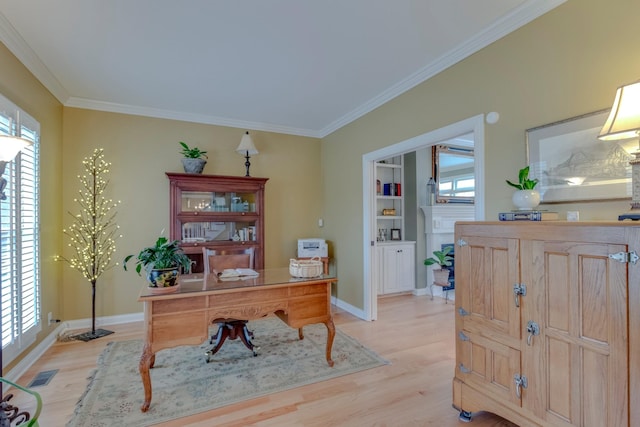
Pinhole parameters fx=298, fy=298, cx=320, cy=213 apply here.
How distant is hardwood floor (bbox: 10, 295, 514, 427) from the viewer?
1959mm

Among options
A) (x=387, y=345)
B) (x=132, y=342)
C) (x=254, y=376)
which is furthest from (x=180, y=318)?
(x=387, y=345)

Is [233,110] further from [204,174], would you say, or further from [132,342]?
[132,342]

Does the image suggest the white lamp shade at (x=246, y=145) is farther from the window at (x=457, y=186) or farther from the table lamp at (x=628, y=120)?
the table lamp at (x=628, y=120)

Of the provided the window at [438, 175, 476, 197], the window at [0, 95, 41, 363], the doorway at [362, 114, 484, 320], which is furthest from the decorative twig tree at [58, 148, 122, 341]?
the window at [438, 175, 476, 197]

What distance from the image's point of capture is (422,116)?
301 centimetres

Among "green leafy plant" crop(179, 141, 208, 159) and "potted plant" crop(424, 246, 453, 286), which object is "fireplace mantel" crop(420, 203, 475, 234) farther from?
"green leafy plant" crop(179, 141, 208, 159)

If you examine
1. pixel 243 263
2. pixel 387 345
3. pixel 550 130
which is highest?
pixel 550 130

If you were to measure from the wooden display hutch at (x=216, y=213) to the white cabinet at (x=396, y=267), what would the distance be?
1.97 meters

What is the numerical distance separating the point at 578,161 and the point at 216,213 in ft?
12.4

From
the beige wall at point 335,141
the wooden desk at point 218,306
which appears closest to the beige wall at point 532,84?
the beige wall at point 335,141

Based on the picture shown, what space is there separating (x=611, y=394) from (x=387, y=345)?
1.95 meters

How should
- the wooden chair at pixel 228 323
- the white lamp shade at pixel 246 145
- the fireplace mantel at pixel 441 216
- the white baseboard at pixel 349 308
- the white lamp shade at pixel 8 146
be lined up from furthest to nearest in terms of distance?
the fireplace mantel at pixel 441 216 < the white lamp shade at pixel 246 145 < the white baseboard at pixel 349 308 < the wooden chair at pixel 228 323 < the white lamp shade at pixel 8 146

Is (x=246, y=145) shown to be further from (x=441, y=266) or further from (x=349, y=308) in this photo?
(x=441, y=266)

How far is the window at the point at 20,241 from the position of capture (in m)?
2.30
